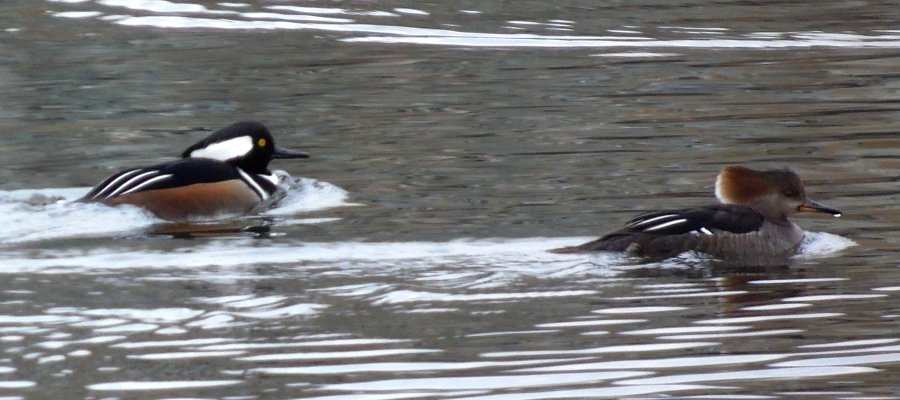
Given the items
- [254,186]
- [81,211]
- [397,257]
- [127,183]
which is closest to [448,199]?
[254,186]


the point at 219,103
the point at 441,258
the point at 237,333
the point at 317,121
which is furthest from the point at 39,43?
the point at 237,333

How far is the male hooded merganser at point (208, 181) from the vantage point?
1007cm

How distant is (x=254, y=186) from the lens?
424 inches

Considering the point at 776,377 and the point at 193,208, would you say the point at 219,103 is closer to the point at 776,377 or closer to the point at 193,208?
the point at 193,208

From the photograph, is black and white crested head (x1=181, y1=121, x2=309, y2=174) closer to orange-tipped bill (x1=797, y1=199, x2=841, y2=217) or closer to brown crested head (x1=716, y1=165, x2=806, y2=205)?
brown crested head (x1=716, y1=165, x2=806, y2=205)

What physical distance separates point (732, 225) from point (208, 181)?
347 centimetres

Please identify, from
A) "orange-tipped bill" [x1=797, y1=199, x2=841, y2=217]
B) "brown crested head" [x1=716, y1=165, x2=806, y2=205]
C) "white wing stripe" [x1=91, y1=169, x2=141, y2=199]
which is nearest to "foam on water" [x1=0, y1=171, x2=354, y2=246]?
"white wing stripe" [x1=91, y1=169, x2=141, y2=199]

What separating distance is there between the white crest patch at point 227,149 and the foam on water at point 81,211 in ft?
1.10

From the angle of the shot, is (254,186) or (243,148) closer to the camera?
(254,186)

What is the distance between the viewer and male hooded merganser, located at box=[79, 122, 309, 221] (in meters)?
10.1

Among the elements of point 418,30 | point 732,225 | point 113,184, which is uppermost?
point 418,30

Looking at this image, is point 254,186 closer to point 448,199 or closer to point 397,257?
point 448,199

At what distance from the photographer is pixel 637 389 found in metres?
5.87

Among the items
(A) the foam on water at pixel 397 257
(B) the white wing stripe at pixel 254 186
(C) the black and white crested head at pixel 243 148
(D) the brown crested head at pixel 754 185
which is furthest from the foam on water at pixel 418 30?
(A) the foam on water at pixel 397 257
